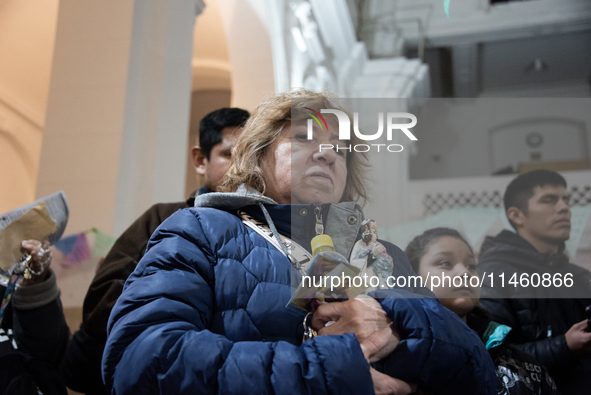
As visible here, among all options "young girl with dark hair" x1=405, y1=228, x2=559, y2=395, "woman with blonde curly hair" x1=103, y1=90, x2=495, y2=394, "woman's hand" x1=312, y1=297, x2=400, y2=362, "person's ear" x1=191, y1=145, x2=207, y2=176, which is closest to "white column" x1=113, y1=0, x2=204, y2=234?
"person's ear" x1=191, y1=145, x2=207, y2=176

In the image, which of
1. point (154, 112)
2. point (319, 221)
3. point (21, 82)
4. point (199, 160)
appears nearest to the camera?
point (319, 221)

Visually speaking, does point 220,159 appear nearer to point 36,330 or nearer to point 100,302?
point 100,302

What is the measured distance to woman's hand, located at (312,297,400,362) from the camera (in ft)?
3.22

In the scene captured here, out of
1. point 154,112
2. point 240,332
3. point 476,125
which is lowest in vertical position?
point 240,332

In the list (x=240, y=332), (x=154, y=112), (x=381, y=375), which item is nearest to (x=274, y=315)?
(x=240, y=332)

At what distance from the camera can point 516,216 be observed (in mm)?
1842

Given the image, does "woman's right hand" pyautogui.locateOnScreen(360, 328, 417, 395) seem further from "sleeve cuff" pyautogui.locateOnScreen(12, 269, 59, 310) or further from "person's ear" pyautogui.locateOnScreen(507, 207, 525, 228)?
"sleeve cuff" pyautogui.locateOnScreen(12, 269, 59, 310)

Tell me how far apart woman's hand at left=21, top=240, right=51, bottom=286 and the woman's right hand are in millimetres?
1260

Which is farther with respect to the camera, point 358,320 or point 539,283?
point 539,283

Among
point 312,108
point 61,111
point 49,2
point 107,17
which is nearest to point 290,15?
point 49,2

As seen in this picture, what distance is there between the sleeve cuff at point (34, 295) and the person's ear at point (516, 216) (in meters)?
1.62

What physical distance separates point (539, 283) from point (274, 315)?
0.86 meters

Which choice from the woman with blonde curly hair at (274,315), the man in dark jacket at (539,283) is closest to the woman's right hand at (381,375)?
the woman with blonde curly hair at (274,315)

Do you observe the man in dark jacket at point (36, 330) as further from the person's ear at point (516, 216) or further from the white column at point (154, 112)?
the person's ear at point (516, 216)
